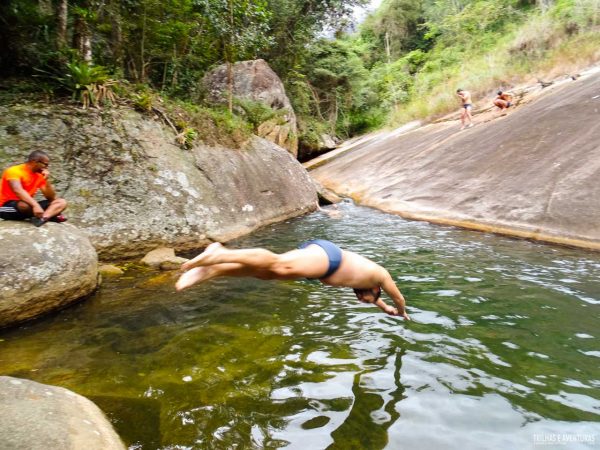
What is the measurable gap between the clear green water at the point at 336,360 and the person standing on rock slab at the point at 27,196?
4.27ft

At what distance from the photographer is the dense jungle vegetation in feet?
28.0

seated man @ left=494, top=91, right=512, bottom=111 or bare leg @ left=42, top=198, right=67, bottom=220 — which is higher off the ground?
seated man @ left=494, top=91, right=512, bottom=111

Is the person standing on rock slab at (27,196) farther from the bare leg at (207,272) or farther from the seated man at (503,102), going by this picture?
the seated man at (503,102)

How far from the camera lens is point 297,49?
76.4 ft

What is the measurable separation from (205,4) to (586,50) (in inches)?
559

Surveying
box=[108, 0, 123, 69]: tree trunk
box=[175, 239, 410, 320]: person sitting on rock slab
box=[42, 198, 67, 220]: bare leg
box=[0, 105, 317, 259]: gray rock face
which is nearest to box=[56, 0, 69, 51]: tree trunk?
box=[108, 0, 123, 69]: tree trunk

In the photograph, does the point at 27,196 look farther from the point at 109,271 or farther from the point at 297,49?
the point at 297,49

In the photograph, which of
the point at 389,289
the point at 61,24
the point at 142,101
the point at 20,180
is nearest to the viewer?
the point at 389,289

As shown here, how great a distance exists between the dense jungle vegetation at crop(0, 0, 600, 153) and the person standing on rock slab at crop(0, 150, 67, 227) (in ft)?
10.6

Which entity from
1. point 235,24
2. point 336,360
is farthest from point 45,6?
point 336,360

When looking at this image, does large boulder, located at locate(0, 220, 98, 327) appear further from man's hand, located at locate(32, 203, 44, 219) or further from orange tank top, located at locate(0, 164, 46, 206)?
orange tank top, located at locate(0, 164, 46, 206)

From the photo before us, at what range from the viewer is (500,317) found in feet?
14.8

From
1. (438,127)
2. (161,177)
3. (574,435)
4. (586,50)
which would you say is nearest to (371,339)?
(574,435)

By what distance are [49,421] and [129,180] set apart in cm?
624
